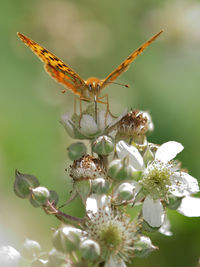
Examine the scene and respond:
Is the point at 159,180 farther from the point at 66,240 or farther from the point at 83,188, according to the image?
the point at 66,240

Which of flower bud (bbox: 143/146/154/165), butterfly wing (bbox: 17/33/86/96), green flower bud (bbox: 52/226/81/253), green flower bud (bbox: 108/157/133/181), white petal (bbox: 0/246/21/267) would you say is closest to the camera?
green flower bud (bbox: 52/226/81/253)

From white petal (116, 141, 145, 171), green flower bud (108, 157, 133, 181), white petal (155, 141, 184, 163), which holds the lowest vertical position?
green flower bud (108, 157, 133, 181)

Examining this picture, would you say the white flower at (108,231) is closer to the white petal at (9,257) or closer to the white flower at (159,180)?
the white flower at (159,180)

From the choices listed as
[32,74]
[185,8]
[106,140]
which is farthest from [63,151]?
[185,8]

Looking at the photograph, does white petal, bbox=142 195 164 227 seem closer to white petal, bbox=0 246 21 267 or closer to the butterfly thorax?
white petal, bbox=0 246 21 267

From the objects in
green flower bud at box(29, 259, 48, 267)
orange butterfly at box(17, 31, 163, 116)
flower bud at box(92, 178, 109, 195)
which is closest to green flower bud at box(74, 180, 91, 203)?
Result: flower bud at box(92, 178, 109, 195)

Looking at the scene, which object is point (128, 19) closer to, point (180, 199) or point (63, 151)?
point (63, 151)
